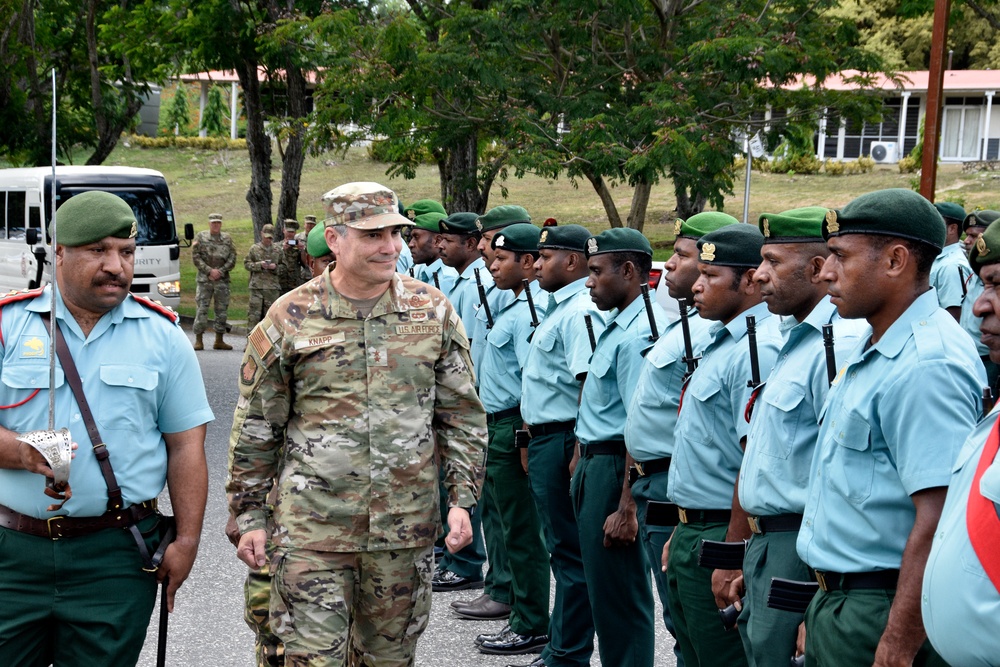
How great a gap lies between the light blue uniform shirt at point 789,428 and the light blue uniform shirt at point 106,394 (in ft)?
6.07

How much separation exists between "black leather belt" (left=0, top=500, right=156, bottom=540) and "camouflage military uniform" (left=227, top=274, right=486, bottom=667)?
43 centimetres

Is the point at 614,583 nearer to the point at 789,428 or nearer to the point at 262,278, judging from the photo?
the point at 789,428

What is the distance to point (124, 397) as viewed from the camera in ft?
12.4

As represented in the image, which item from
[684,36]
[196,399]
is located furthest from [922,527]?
[684,36]

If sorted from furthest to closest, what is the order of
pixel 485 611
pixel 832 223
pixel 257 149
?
pixel 257 149 → pixel 485 611 → pixel 832 223

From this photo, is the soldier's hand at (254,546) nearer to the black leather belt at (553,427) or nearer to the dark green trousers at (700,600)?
the dark green trousers at (700,600)

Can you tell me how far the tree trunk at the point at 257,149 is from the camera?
2194 cm

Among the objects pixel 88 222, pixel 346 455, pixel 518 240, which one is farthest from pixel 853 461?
pixel 518 240

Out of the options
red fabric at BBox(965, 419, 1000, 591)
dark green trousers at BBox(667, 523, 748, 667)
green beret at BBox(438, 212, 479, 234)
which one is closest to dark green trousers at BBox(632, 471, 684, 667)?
dark green trousers at BBox(667, 523, 748, 667)

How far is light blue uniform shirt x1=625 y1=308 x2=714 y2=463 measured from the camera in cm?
459

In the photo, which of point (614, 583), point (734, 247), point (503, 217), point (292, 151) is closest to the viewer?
point (734, 247)

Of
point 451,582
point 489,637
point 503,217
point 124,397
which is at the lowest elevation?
point 451,582

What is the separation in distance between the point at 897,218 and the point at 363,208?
1.82 metres

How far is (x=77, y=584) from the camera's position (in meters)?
3.67
